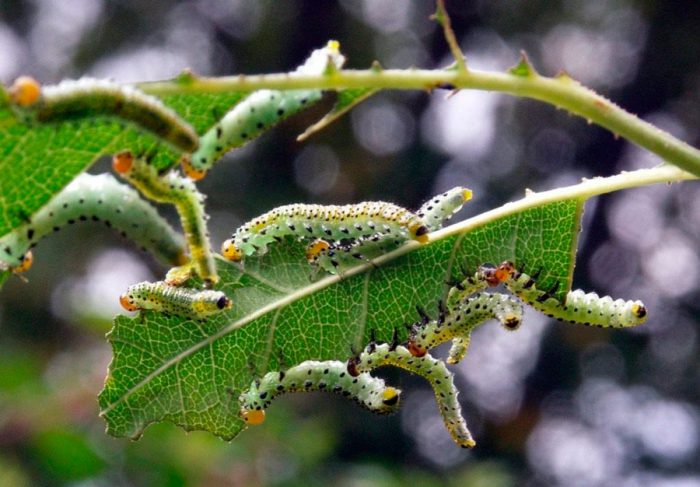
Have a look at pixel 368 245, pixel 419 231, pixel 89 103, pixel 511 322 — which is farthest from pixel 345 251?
pixel 89 103

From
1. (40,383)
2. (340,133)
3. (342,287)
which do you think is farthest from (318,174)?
(342,287)

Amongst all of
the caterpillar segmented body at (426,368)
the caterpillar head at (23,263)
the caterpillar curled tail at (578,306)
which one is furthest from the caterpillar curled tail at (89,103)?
the caterpillar curled tail at (578,306)

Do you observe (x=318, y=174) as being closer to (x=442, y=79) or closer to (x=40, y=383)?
(x=40, y=383)

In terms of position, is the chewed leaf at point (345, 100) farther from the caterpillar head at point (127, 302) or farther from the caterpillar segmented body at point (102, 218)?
the caterpillar head at point (127, 302)

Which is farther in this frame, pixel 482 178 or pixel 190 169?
pixel 482 178

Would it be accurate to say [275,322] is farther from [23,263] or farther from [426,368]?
[23,263]
